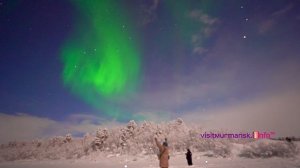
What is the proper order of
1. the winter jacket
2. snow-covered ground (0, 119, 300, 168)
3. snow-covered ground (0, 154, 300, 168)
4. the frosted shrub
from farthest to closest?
the frosted shrub → snow-covered ground (0, 119, 300, 168) → snow-covered ground (0, 154, 300, 168) → the winter jacket

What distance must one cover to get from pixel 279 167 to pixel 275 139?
51.1 ft

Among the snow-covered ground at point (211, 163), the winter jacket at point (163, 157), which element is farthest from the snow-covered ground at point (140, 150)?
the winter jacket at point (163, 157)

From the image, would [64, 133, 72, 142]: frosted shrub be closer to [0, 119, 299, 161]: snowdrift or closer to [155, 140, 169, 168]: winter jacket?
[0, 119, 299, 161]: snowdrift

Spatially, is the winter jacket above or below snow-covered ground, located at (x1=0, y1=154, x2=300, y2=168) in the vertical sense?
above

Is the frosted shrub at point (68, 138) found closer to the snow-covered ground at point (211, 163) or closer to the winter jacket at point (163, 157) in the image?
the snow-covered ground at point (211, 163)

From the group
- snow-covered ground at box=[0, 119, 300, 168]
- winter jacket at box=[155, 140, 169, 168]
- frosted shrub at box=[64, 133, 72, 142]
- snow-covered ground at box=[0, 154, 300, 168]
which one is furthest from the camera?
frosted shrub at box=[64, 133, 72, 142]

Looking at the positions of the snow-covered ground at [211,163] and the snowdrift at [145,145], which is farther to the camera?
the snowdrift at [145,145]

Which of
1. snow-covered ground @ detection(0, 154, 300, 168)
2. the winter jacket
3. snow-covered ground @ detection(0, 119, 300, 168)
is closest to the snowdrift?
snow-covered ground @ detection(0, 119, 300, 168)

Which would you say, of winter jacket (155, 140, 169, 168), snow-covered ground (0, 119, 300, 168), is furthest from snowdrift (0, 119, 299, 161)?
winter jacket (155, 140, 169, 168)

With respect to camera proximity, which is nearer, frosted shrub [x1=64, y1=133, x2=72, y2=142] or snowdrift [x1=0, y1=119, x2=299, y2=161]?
snowdrift [x1=0, y1=119, x2=299, y2=161]

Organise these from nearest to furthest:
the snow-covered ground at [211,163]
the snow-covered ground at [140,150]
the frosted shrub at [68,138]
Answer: the snow-covered ground at [211,163], the snow-covered ground at [140,150], the frosted shrub at [68,138]

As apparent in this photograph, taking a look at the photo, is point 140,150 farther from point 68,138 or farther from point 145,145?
point 68,138

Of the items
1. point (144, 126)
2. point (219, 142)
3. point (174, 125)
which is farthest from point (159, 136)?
point (219, 142)

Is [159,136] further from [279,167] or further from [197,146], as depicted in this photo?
[279,167]
